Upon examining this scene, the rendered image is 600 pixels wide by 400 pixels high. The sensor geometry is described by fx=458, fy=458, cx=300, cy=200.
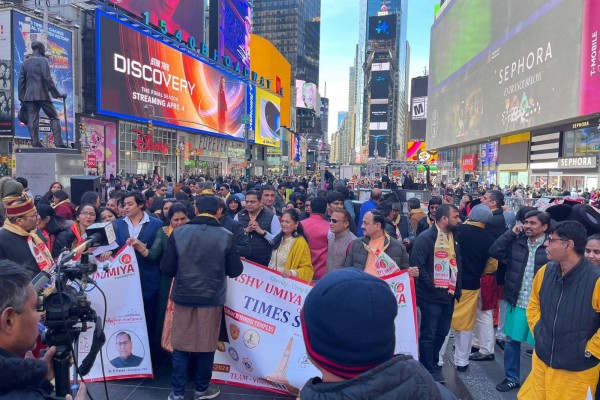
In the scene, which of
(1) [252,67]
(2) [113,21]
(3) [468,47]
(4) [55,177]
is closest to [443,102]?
(3) [468,47]

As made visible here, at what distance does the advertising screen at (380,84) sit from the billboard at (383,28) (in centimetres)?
1042

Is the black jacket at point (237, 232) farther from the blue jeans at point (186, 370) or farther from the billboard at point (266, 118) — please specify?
the billboard at point (266, 118)

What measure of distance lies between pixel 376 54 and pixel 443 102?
259 feet

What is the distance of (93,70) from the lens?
32.9 metres

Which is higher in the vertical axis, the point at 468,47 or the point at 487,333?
the point at 468,47

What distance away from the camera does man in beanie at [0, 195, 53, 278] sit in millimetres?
3986

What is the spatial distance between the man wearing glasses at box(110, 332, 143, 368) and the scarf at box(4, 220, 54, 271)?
1.08 metres

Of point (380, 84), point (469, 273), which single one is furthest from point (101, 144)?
point (380, 84)

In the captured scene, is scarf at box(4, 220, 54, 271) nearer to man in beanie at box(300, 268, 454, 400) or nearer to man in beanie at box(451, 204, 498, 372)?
man in beanie at box(300, 268, 454, 400)

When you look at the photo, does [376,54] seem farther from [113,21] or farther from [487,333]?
[487,333]

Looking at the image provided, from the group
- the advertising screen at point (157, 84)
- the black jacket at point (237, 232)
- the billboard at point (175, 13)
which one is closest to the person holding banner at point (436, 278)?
the black jacket at point (237, 232)

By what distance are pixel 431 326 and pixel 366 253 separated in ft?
3.47

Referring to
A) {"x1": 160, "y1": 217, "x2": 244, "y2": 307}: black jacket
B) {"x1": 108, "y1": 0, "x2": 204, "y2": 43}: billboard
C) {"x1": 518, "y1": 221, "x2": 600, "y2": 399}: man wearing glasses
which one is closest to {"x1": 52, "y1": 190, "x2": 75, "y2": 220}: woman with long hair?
{"x1": 160, "y1": 217, "x2": 244, "y2": 307}: black jacket

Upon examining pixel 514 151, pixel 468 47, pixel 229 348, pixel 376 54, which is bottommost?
pixel 229 348
